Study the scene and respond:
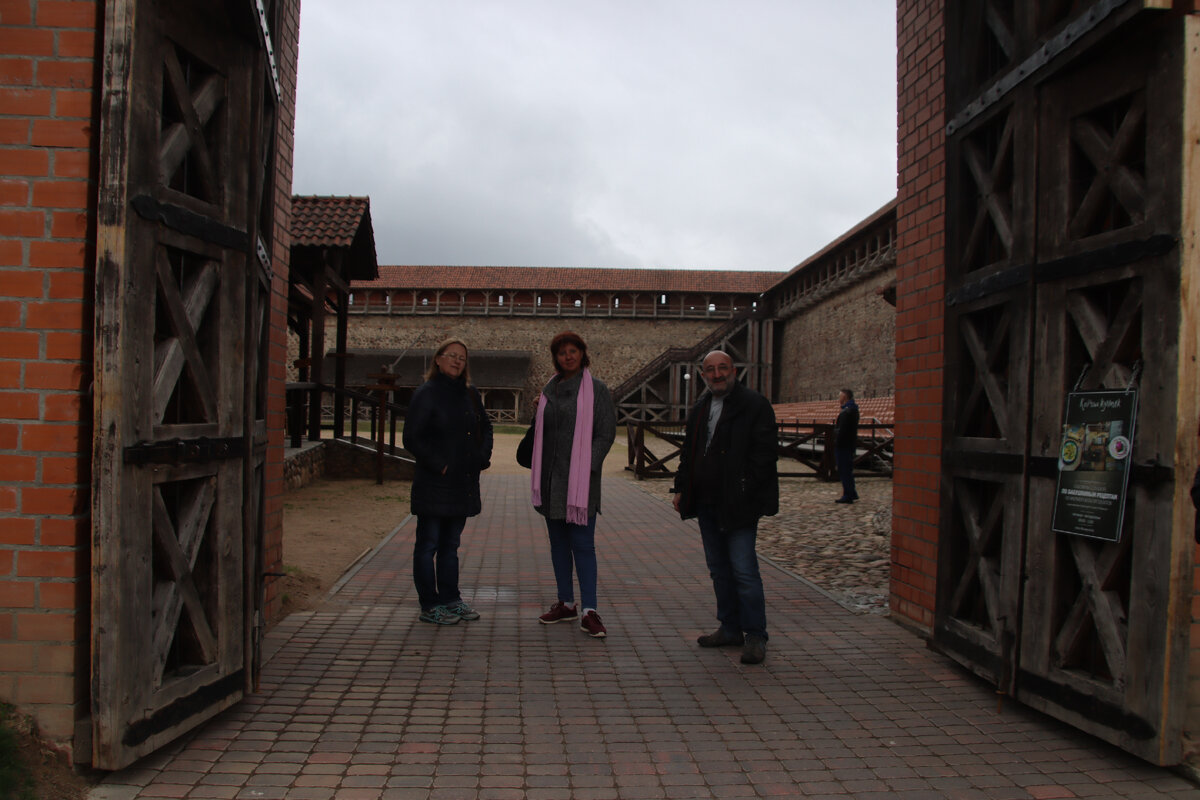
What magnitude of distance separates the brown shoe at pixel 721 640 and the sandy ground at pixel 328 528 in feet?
7.76

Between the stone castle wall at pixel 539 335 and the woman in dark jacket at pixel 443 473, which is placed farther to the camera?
the stone castle wall at pixel 539 335

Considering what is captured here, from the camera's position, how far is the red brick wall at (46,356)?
8.07 ft

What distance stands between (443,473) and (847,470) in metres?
7.20

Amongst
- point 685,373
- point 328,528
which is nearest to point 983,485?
point 328,528

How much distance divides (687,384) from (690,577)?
102 ft

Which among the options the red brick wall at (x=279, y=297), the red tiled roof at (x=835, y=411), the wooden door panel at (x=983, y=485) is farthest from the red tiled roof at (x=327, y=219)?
the wooden door panel at (x=983, y=485)

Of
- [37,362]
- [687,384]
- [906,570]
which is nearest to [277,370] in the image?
[37,362]

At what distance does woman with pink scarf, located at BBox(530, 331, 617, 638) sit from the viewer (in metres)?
4.19

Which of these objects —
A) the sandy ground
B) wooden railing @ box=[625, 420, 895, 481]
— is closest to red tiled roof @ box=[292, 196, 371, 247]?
the sandy ground

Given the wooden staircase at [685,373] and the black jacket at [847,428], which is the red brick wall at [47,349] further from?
the wooden staircase at [685,373]

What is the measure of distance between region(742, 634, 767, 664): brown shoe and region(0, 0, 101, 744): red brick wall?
2727 mm

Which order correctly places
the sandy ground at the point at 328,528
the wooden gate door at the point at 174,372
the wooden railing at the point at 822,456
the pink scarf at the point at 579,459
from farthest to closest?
the wooden railing at the point at 822,456
the sandy ground at the point at 328,528
the pink scarf at the point at 579,459
the wooden gate door at the point at 174,372

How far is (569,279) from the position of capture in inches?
1655

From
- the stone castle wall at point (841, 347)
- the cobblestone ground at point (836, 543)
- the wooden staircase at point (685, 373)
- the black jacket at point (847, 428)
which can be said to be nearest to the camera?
the cobblestone ground at point (836, 543)
